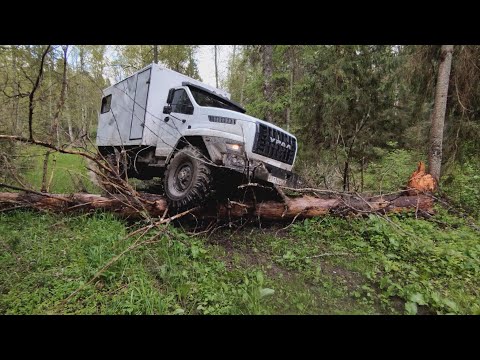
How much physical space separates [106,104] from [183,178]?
6535 mm

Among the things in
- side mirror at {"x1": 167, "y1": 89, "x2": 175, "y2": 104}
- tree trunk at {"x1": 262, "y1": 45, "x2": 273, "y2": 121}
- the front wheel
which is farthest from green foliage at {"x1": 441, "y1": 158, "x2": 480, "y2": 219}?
side mirror at {"x1": 167, "y1": 89, "x2": 175, "y2": 104}

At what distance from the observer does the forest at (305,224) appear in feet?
9.98

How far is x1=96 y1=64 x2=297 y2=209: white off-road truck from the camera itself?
4.80 metres

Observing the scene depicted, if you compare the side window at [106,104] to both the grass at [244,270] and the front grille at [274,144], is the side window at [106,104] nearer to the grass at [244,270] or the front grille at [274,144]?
the grass at [244,270]

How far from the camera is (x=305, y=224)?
5094 millimetres

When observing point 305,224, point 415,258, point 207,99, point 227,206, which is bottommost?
point 415,258

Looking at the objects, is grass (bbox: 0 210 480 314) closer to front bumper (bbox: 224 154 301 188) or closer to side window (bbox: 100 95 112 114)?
front bumper (bbox: 224 154 301 188)

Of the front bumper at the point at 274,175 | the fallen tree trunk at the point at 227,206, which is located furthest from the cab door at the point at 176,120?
the front bumper at the point at 274,175

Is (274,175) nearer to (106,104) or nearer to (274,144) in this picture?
(274,144)

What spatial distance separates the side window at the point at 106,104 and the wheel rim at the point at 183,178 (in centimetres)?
573

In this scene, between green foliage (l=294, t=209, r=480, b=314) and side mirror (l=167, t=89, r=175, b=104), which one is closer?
green foliage (l=294, t=209, r=480, b=314)

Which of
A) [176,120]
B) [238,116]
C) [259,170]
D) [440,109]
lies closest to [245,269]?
[259,170]

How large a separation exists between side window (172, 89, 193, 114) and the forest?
1.77 m

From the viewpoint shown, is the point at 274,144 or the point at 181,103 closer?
the point at 274,144
